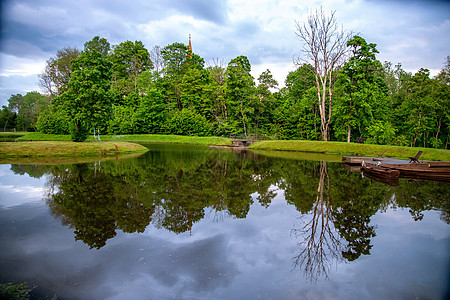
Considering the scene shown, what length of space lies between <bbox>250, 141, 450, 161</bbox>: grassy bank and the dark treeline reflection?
46.3 ft

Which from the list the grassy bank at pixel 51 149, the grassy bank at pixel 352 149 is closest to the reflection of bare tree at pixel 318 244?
the grassy bank at pixel 51 149

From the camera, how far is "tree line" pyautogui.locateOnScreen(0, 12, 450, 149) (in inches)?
1037

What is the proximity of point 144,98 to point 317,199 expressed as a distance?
45791 mm

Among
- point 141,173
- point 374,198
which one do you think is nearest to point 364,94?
point 374,198

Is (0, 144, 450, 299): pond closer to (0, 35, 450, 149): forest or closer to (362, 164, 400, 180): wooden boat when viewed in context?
(362, 164, 400, 180): wooden boat

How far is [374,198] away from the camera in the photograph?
1044cm

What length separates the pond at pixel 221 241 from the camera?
4547 millimetres

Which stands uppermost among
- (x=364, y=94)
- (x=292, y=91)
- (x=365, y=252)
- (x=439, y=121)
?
(x=292, y=91)

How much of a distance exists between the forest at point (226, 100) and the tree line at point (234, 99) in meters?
0.14

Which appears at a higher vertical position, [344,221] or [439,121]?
[439,121]

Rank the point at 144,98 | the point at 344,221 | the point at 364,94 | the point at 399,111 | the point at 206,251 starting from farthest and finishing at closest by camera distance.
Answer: the point at 144,98
the point at 399,111
the point at 364,94
the point at 344,221
the point at 206,251

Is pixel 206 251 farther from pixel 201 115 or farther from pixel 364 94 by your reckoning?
pixel 201 115

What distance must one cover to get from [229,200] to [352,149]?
79.8ft

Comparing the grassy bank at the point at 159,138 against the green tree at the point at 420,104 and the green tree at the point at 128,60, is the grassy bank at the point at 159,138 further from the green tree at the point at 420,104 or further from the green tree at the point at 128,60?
the green tree at the point at 420,104
